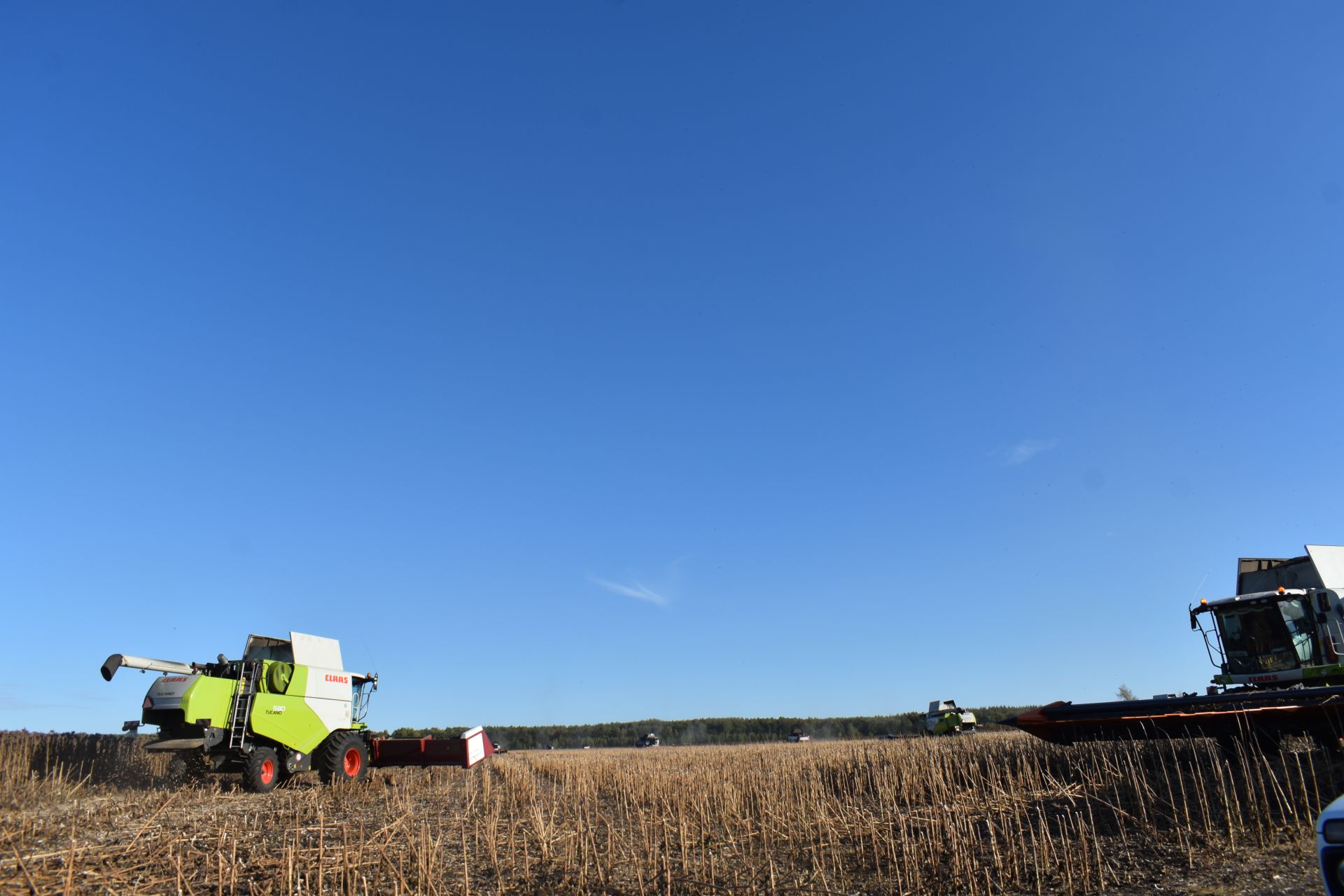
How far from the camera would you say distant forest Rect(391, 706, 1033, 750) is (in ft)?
227

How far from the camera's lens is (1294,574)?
17547 mm

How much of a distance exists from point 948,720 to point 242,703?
3575 centimetres

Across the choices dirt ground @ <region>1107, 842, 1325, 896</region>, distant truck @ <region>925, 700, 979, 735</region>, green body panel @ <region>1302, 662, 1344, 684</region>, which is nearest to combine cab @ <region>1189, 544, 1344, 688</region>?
green body panel @ <region>1302, 662, 1344, 684</region>

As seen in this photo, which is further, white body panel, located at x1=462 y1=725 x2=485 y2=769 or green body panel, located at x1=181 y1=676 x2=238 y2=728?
white body panel, located at x1=462 y1=725 x2=485 y2=769

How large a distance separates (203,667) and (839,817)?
1399cm

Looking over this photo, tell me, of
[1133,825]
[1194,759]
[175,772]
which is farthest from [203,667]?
[1194,759]

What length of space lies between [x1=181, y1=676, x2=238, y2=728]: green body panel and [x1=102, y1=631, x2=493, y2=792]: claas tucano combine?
0.7 inches

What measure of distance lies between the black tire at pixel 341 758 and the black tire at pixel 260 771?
1.44m

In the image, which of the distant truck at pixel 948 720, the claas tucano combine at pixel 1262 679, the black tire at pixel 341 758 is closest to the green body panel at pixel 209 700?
the black tire at pixel 341 758

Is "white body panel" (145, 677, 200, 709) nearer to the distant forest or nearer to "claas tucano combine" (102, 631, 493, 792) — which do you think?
"claas tucano combine" (102, 631, 493, 792)

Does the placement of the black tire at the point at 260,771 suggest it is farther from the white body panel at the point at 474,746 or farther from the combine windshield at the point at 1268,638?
the combine windshield at the point at 1268,638

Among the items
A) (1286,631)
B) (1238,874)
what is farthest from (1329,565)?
(1238,874)

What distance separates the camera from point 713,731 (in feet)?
271

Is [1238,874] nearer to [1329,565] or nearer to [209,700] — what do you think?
[1329,565]
